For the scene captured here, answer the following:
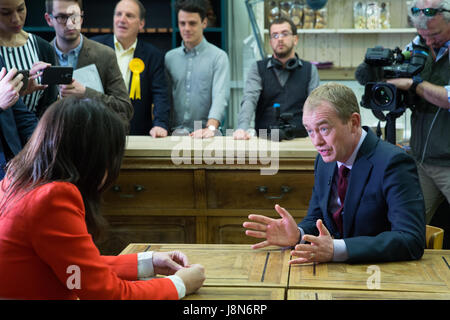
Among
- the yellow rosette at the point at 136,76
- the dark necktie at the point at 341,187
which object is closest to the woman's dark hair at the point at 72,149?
the dark necktie at the point at 341,187

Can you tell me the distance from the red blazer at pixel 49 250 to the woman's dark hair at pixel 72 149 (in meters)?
0.04

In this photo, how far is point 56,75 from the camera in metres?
2.50

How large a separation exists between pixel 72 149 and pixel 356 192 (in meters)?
0.98

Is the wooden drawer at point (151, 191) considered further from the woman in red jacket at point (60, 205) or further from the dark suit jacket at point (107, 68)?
the woman in red jacket at point (60, 205)

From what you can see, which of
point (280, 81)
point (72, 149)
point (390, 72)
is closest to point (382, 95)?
point (390, 72)

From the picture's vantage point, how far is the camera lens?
2.57m

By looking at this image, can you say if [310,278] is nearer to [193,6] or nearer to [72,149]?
[72,149]

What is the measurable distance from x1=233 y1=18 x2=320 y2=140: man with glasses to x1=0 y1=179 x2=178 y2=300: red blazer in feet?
7.87

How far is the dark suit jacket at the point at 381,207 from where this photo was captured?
1599mm

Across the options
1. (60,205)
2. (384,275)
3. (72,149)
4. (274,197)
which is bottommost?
(274,197)
